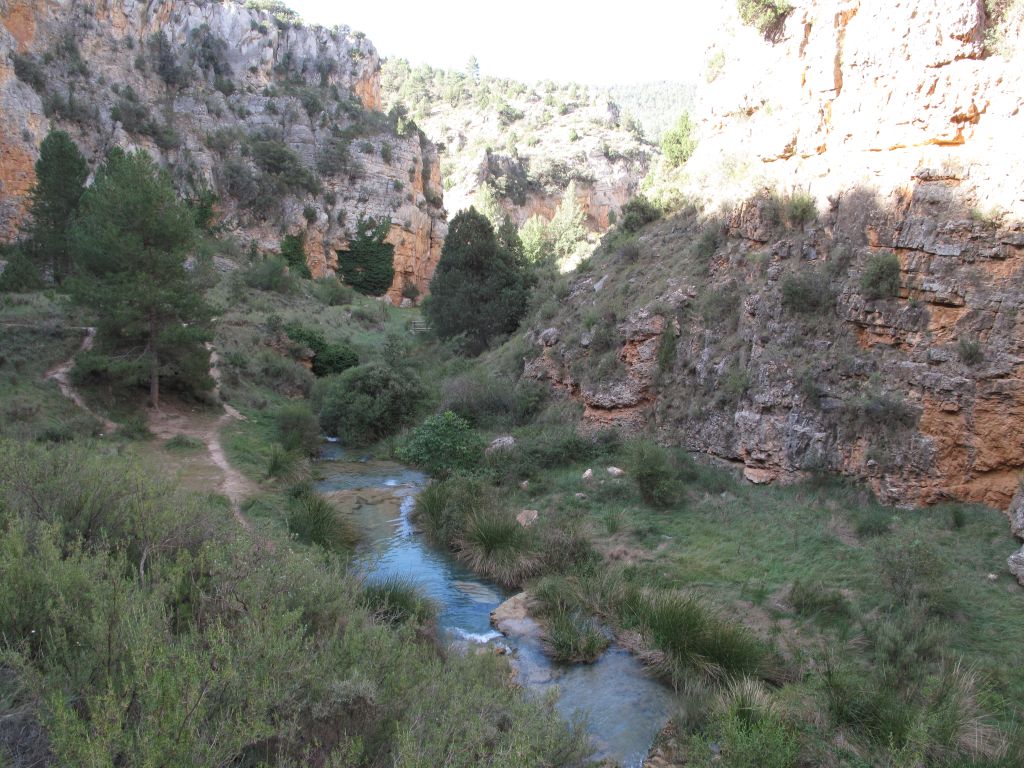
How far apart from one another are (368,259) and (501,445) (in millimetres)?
38029

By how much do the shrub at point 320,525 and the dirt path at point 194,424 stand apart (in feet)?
7.47

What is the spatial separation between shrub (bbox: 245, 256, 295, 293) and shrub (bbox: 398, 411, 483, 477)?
2529 centimetres

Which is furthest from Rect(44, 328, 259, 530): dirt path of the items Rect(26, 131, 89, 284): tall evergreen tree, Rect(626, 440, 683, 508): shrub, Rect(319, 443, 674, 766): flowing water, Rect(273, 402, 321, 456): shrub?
Rect(626, 440, 683, 508): shrub

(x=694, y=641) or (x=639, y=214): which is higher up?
(x=639, y=214)

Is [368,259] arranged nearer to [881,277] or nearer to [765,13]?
[765,13]

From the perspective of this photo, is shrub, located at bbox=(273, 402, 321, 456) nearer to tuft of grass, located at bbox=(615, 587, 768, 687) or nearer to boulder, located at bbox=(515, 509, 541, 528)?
boulder, located at bbox=(515, 509, 541, 528)

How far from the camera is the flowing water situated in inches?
315

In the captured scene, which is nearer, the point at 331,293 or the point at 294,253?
the point at 331,293

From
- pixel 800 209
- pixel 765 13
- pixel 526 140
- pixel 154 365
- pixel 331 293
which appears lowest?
pixel 154 365

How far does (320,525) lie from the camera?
13227 millimetres

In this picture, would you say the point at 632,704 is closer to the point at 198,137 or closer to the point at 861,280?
the point at 861,280

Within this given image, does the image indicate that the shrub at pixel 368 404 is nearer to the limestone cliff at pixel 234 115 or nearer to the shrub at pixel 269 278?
the shrub at pixel 269 278

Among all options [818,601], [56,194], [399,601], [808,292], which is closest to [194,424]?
[399,601]

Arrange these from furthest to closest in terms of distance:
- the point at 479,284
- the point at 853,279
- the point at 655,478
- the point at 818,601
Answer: the point at 479,284
the point at 655,478
the point at 853,279
the point at 818,601
